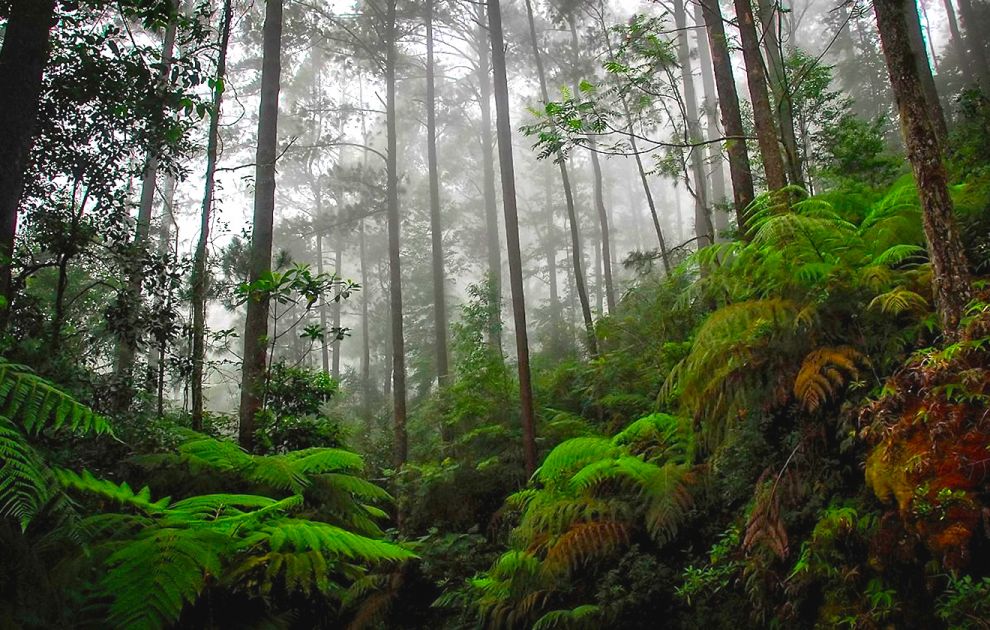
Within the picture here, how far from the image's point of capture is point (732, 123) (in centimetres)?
732

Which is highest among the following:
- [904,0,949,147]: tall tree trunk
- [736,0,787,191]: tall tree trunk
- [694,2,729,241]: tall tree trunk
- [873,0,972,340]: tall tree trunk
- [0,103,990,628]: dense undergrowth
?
[694,2,729,241]: tall tree trunk

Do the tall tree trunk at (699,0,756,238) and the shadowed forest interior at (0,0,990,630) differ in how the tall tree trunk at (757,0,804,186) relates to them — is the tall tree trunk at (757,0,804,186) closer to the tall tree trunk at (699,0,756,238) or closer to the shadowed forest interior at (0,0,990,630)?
the shadowed forest interior at (0,0,990,630)

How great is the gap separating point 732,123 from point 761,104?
803 millimetres

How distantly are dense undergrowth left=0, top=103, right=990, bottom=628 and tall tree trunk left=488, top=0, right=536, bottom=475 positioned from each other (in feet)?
7.54

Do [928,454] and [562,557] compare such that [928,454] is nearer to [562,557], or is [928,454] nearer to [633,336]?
[562,557]

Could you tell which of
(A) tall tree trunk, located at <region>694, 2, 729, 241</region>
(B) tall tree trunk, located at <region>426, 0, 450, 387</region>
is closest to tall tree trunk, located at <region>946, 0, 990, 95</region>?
(A) tall tree trunk, located at <region>694, 2, 729, 241</region>

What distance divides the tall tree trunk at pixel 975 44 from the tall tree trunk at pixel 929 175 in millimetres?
17790

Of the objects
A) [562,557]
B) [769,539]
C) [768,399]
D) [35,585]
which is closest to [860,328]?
[768,399]

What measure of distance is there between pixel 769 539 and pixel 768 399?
3.12 feet

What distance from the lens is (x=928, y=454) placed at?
9.54ft

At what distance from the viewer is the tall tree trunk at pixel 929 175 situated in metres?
3.43

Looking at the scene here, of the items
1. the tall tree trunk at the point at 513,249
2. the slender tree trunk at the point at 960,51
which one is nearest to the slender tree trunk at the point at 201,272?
the tall tree trunk at the point at 513,249

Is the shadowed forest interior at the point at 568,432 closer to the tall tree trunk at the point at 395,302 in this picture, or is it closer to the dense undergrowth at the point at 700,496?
the dense undergrowth at the point at 700,496

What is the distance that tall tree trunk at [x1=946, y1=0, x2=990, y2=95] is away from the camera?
55.6ft
